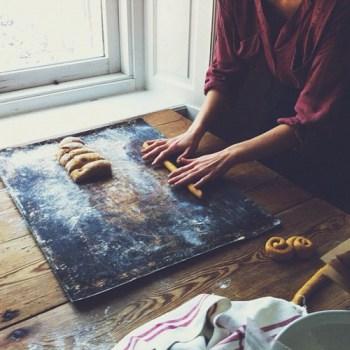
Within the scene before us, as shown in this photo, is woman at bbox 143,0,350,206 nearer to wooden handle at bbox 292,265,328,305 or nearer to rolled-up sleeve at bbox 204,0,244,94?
rolled-up sleeve at bbox 204,0,244,94

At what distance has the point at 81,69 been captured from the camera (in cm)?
157

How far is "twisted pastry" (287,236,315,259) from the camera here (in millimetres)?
833

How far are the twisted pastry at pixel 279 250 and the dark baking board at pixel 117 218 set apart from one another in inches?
2.1

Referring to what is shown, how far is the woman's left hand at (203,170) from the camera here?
1029mm

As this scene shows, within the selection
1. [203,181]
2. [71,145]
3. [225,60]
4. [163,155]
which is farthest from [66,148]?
[225,60]

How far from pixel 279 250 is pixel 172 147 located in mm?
410

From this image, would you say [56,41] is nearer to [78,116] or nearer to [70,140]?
[78,116]

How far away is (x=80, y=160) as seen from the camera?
3.46ft

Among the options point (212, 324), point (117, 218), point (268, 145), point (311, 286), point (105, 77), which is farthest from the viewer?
point (105, 77)

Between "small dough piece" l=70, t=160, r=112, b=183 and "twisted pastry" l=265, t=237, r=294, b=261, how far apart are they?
0.39m

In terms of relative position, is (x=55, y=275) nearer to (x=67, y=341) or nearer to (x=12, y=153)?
(x=67, y=341)

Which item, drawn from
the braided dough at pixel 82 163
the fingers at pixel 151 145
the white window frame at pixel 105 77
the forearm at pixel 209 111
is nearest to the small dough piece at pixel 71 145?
the braided dough at pixel 82 163

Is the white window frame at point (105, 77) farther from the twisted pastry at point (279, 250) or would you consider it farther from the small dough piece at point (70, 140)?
the twisted pastry at point (279, 250)

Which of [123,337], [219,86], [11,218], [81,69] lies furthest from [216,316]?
[81,69]
